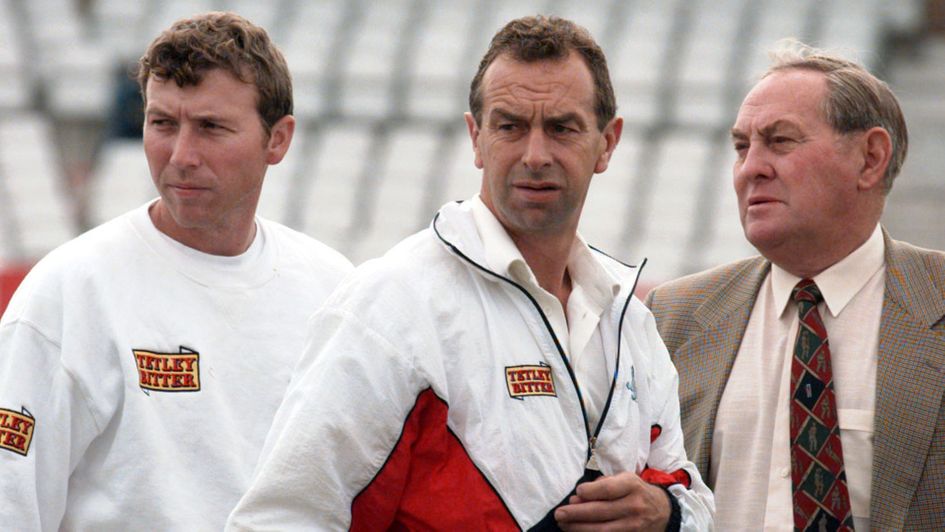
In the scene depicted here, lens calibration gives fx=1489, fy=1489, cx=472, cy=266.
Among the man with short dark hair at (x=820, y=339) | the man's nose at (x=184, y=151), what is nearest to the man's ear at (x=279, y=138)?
the man's nose at (x=184, y=151)

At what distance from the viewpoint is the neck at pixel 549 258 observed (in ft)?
8.57

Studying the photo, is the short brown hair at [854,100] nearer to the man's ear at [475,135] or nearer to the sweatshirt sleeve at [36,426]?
the man's ear at [475,135]

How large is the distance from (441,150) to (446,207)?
454 inches

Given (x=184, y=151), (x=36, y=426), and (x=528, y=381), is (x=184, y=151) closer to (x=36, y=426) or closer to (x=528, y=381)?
(x=36, y=426)

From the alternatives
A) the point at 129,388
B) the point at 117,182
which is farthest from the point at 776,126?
the point at 117,182

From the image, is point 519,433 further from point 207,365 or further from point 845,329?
point 845,329

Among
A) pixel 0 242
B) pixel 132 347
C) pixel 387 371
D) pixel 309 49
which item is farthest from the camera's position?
pixel 309 49

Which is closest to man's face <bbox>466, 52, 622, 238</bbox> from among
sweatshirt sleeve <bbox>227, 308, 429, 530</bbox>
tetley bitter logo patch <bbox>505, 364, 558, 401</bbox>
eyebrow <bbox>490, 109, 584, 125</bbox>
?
eyebrow <bbox>490, 109, 584, 125</bbox>

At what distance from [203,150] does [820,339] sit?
1.38 m

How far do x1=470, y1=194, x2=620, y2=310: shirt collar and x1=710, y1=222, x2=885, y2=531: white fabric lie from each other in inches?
27.3

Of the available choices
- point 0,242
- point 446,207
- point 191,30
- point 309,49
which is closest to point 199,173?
point 191,30

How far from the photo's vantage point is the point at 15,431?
2857 mm

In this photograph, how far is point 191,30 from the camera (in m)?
3.14

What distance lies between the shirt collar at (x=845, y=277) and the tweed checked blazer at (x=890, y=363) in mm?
33
